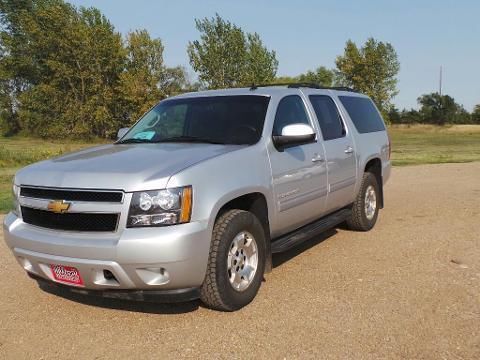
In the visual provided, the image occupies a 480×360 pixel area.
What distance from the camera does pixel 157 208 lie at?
348 centimetres

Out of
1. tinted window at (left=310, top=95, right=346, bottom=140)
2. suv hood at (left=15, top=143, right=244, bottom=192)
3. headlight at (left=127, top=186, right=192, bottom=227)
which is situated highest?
tinted window at (left=310, top=95, right=346, bottom=140)

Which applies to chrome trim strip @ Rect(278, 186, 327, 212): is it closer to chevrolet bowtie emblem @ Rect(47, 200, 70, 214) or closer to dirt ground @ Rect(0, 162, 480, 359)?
dirt ground @ Rect(0, 162, 480, 359)

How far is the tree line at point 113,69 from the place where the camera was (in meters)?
46.1

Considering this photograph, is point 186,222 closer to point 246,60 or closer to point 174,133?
point 174,133

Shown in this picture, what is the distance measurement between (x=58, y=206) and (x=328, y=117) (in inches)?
130

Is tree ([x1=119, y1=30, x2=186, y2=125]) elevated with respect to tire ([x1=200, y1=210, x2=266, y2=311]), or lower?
elevated

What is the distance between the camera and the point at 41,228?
12.6 feet

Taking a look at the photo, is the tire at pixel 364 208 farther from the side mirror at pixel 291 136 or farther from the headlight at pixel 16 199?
the headlight at pixel 16 199

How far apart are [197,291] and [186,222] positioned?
554mm

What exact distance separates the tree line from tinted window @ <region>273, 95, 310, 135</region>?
39.6 m

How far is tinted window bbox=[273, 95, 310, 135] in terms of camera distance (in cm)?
482

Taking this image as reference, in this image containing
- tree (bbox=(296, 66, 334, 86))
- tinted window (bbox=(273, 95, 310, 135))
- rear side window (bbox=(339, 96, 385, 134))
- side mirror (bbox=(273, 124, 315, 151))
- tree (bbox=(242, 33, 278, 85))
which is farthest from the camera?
tree (bbox=(296, 66, 334, 86))

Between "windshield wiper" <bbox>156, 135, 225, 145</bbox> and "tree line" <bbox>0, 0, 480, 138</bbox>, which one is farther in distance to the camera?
"tree line" <bbox>0, 0, 480, 138</bbox>

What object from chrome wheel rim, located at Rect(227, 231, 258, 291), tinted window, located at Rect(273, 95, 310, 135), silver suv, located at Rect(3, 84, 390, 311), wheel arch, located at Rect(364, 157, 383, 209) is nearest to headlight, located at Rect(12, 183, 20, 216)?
silver suv, located at Rect(3, 84, 390, 311)
